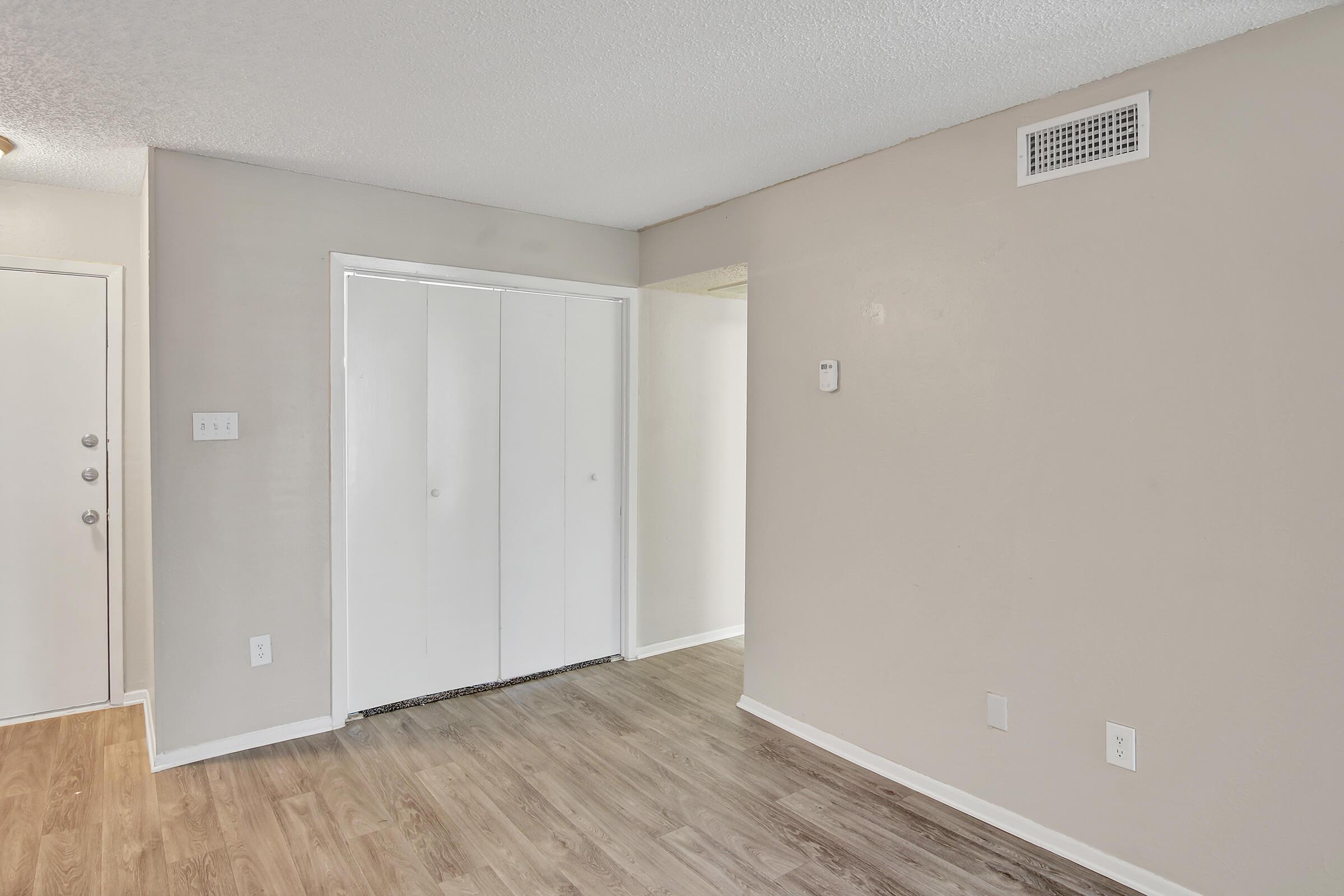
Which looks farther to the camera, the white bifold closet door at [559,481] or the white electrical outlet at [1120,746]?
the white bifold closet door at [559,481]

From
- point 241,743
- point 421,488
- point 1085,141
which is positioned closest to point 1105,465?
point 1085,141

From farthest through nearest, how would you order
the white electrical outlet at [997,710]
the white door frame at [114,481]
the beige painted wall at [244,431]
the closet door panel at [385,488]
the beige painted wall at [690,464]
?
the beige painted wall at [690,464] < the white door frame at [114,481] < the closet door panel at [385,488] < the beige painted wall at [244,431] < the white electrical outlet at [997,710]

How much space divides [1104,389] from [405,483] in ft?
9.35

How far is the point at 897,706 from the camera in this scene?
2.80m

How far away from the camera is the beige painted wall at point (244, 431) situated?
286 cm

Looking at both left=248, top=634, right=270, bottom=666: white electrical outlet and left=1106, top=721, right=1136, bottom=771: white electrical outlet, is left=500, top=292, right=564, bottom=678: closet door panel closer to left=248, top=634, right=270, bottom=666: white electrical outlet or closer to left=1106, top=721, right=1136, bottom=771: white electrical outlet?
left=248, top=634, right=270, bottom=666: white electrical outlet

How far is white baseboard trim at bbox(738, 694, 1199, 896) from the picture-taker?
2.12 metres

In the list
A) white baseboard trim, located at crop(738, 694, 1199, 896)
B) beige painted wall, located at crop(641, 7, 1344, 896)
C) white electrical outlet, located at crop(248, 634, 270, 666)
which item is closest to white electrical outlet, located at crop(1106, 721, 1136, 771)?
beige painted wall, located at crop(641, 7, 1344, 896)

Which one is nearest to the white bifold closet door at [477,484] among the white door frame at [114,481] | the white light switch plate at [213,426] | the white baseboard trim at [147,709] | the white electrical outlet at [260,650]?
the white electrical outlet at [260,650]

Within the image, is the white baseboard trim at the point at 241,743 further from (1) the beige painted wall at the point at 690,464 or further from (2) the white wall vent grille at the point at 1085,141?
(2) the white wall vent grille at the point at 1085,141

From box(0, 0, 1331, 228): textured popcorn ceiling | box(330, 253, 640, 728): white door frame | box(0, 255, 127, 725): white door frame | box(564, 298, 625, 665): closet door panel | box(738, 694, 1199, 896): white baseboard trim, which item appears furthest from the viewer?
box(564, 298, 625, 665): closet door panel

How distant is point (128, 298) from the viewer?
3.48m

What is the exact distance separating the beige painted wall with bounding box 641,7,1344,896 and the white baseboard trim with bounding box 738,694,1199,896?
0.03 meters

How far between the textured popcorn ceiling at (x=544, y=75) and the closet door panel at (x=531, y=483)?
35.7 inches
